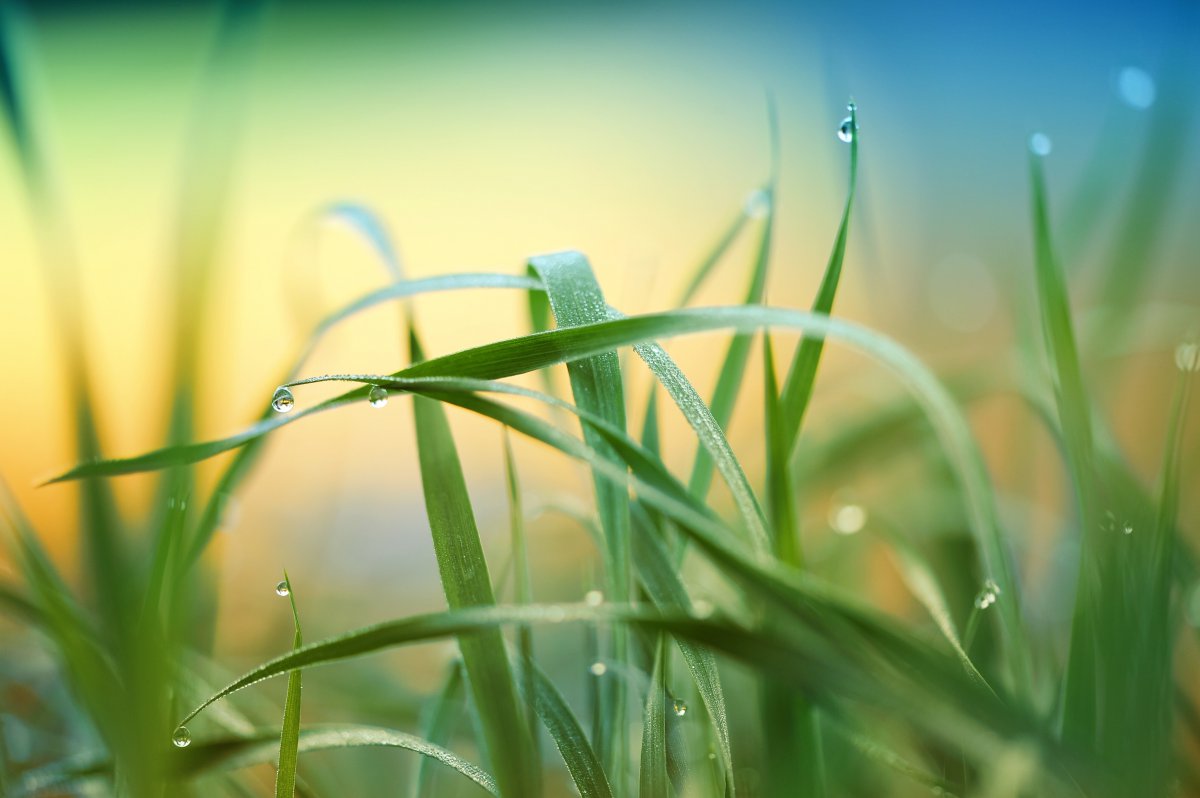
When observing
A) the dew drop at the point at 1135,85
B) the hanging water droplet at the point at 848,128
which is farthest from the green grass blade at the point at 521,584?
the dew drop at the point at 1135,85

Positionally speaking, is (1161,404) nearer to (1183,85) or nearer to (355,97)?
(1183,85)

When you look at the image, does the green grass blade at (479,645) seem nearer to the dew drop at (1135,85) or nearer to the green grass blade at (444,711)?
the green grass blade at (444,711)

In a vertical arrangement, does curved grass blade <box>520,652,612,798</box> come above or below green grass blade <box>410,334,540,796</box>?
below

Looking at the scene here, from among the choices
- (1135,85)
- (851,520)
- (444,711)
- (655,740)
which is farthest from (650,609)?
(1135,85)

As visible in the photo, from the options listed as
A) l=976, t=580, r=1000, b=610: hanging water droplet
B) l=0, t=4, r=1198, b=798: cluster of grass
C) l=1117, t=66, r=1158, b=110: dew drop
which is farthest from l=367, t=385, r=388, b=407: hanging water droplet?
l=1117, t=66, r=1158, b=110: dew drop

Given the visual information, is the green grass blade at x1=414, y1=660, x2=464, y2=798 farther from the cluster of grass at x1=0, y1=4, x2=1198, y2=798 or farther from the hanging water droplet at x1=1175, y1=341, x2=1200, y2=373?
the hanging water droplet at x1=1175, y1=341, x2=1200, y2=373

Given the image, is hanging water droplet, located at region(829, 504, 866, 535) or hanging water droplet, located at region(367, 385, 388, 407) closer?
hanging water droplet, located at region(367, 385, 388, 407)

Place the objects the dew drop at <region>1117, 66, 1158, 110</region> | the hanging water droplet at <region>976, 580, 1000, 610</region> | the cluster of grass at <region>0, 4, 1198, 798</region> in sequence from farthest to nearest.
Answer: the dew drop at <region>1117, 66, 1158, 110</region> < the hanging water droplet at <region>976, 580, 1000, 610</region> < the cluster of grass at <region>0, 4, 1198, 798</region>
